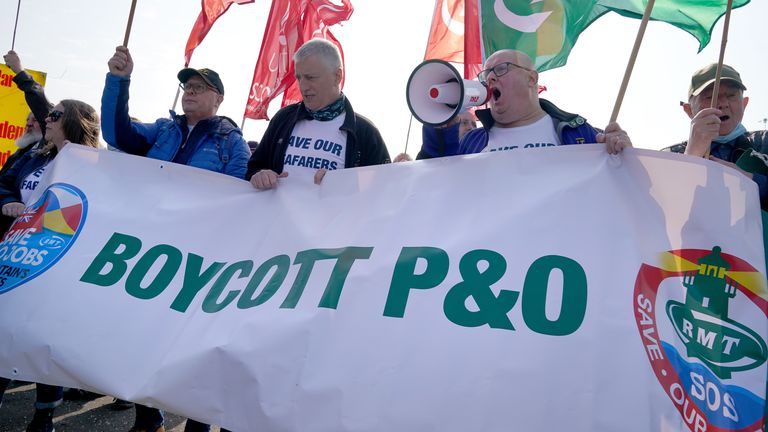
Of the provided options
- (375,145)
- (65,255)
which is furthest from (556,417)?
(65,255)

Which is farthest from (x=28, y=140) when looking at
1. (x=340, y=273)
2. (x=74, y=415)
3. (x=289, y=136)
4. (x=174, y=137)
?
(x=340, y=273)

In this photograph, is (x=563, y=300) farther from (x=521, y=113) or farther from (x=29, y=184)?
(x=29, y=184)

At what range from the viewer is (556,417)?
67.1 inches

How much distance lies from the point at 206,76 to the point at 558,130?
1.98 meters

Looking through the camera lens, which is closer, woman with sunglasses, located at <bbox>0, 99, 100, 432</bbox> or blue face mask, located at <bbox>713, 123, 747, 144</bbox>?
blue face mask, located at <bbox>713, 123, 747, 144</bbox>

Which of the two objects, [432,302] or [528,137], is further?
[528,137]

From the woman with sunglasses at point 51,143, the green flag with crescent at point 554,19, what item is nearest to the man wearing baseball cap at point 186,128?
the woman with sunglasses at point 51,143

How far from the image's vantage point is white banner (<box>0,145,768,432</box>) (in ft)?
5.89

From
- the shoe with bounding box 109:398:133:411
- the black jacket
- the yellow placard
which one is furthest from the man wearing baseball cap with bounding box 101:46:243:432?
the yellow placard

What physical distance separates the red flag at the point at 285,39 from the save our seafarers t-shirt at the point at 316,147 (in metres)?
4.47

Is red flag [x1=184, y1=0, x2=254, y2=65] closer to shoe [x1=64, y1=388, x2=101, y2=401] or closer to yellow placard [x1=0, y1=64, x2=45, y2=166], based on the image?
yellow placard [x1=0, y1=64, x2=45, y2=166]

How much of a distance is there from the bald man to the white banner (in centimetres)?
38

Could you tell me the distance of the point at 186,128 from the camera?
3.42 meters

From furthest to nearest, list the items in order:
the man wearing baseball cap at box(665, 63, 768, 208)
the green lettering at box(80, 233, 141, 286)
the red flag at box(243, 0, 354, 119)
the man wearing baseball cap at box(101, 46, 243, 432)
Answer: the red flag at box(243, 0, 354, 119) < the man wearing baseball cap at box(101, 46, 243, 432) < the man wearing baseball cap at box(665, 63, 768, 208) < the green lettering at box(80, 233, 141, 286)
